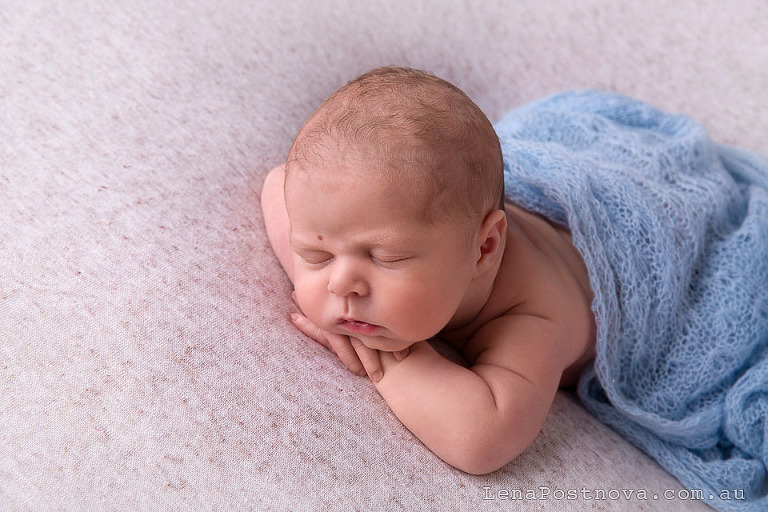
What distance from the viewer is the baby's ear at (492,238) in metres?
0.90

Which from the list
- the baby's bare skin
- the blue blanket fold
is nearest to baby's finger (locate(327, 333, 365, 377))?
the baby's bare skin

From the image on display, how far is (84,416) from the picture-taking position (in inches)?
29.8

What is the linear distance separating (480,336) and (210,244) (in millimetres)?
370

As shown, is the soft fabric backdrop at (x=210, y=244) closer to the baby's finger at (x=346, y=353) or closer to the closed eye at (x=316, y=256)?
the baby's finger at (x=346, y=353)

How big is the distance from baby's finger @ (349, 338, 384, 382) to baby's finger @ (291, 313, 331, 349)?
5 cm

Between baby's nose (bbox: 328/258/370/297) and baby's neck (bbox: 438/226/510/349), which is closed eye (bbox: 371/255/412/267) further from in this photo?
baby's neck (bbox: 438/226/510/349)

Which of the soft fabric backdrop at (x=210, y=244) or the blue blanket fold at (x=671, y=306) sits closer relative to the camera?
the soft fabric backdrop at (x=210, y=244)

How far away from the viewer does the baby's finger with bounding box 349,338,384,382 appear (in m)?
0.91

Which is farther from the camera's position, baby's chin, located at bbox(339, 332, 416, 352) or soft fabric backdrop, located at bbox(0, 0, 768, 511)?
baby's chin, located at bbox(339, 332, 416, 352)

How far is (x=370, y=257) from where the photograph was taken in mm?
837

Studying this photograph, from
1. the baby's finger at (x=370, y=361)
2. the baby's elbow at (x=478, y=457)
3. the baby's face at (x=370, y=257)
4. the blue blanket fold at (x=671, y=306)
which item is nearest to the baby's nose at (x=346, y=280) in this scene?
the baby's face at (x=370, y=257)

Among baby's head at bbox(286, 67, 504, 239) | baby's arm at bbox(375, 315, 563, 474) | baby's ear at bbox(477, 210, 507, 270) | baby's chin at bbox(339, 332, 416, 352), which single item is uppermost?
baby's head at bbox(286, 67, 504, 239)

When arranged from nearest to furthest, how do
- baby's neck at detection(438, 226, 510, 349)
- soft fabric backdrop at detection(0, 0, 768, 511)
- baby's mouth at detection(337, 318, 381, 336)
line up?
1. soft fabric backdrop at detection(0, 0, 768, 511)
2. baby's mouth at detection(337, 318, 381, 336)
3. baby's neck at detection(438, 226, 510, 349)

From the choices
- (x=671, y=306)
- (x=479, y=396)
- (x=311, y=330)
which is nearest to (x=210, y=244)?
(x=311, y=330)
